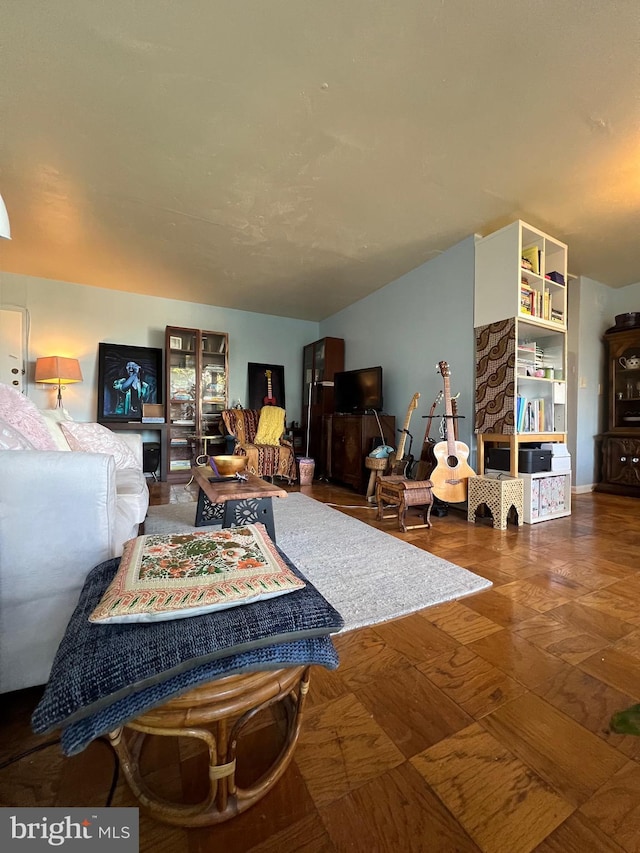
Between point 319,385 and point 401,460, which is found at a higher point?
point 319,385

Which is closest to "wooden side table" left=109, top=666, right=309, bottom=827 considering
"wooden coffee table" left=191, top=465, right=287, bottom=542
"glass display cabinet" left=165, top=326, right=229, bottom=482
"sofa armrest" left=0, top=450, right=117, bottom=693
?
"sofa armrest" left=0, top=450, right=117, bottom=693

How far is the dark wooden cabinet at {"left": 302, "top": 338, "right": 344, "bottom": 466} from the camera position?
479cm

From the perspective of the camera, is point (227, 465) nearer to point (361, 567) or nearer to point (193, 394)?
point (361, 567)

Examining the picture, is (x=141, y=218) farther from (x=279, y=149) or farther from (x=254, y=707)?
(x=254, y=707)

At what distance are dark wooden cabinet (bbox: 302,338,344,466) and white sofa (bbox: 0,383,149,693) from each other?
11.8 ft

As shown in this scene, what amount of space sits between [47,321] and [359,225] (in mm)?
3833

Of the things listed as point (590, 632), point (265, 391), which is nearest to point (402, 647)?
point (590, 632)

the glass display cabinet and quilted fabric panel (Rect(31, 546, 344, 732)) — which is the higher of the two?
the glass display cabinet

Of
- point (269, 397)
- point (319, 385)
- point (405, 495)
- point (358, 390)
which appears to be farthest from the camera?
point (269, 397)

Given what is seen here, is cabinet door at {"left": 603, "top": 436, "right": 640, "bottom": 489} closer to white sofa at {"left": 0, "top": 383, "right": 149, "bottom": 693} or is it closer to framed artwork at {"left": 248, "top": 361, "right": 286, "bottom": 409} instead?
framed artwork at {"left": 248, "top": 361, "right": 286, "bottom": 409}

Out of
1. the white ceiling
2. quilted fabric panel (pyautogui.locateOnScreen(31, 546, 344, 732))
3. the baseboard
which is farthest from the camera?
the baseboard

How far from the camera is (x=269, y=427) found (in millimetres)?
4383

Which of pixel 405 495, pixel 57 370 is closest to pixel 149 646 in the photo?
pixel 405 495

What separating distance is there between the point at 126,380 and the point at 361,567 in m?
4.08
